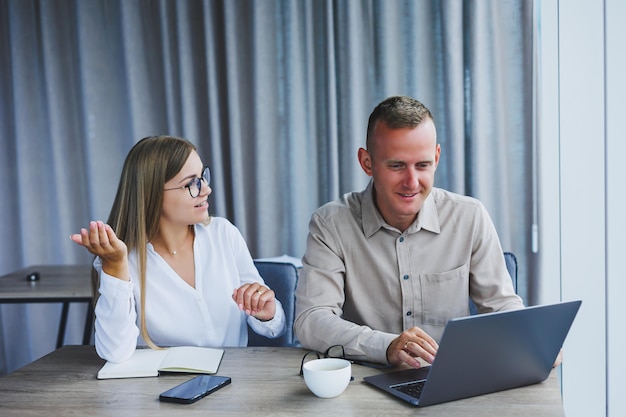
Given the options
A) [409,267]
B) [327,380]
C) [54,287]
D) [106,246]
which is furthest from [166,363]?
[54,287]

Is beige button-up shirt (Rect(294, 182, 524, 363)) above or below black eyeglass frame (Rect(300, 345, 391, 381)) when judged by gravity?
above

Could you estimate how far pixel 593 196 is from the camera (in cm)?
241

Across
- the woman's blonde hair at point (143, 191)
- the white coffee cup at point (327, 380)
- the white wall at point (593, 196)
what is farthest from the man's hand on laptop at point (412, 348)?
the white wall at point (593, 196)

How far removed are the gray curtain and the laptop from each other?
195 cm

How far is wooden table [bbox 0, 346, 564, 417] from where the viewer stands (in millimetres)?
1210

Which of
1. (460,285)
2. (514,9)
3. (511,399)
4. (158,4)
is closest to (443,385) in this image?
(511,399)

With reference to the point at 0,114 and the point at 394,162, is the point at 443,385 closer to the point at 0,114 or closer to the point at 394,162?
the point at 394,162

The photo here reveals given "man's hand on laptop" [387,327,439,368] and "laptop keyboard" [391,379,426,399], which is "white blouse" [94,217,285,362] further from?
"laptop keyboard" [391,379,426,399]

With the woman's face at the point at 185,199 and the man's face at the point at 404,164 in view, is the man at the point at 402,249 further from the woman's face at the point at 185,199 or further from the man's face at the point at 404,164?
the woman's face at the point at 185,199

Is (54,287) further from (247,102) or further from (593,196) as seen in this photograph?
(593,196)

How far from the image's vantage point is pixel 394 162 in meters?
1.71

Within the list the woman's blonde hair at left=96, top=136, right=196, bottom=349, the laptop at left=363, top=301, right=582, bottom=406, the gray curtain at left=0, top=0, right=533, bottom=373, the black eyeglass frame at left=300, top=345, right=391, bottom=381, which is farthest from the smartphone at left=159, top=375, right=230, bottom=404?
the gray curtain at left=0, top=0, right=533, bottom=373

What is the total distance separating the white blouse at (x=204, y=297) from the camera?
1.86m

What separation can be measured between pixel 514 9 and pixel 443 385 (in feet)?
7.98
